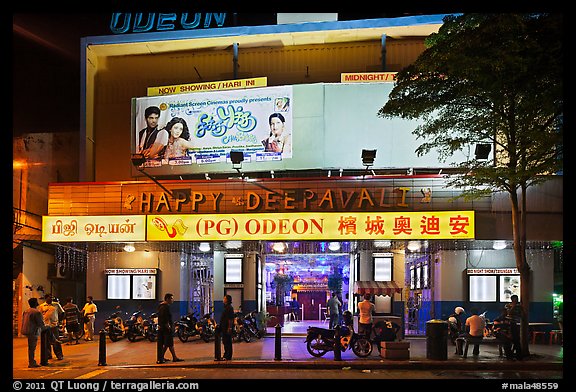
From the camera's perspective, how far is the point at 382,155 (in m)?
22.7

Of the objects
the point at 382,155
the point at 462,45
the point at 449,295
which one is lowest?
the point at 449,295

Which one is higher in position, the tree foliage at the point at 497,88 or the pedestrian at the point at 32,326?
the tree foliage at the point at 497,88

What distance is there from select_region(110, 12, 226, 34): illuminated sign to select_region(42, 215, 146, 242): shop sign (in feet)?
31.7

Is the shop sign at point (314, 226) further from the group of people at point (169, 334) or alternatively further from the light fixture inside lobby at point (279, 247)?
the group of people at point (169, 334)

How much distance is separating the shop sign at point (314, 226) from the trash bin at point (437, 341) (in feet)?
11.8

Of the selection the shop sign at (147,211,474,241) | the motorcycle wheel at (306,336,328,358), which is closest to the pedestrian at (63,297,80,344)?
the shop sign at (147,211,474,241)

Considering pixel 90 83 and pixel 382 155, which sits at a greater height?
pixel 90 83

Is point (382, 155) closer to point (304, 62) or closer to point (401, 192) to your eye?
point (401, 192)

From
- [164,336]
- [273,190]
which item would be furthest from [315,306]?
[164,336]

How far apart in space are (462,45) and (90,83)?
16.1 meters

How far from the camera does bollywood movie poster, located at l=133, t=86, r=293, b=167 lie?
76.9 ft

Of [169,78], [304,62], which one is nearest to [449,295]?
[304,62]

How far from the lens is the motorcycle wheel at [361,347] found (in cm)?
1741

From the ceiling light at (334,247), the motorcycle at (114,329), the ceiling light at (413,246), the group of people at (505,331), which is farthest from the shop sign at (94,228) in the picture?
the group of people at (505,331)
